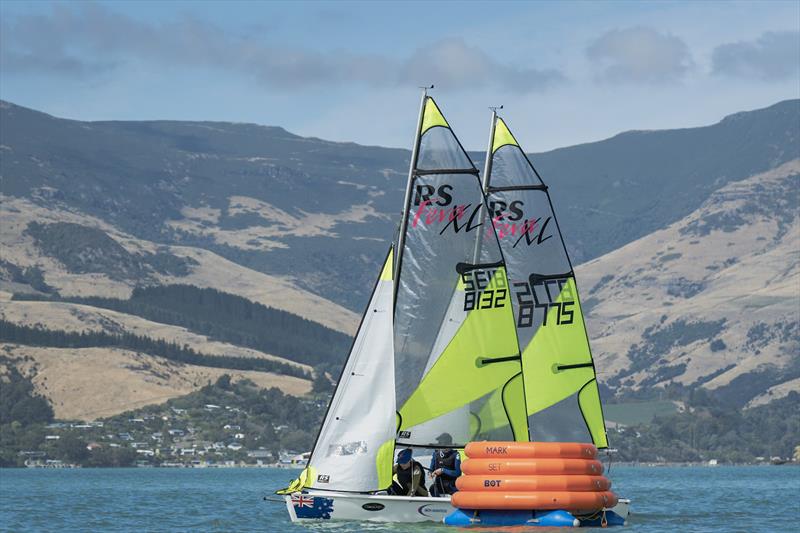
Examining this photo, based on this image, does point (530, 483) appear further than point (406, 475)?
No

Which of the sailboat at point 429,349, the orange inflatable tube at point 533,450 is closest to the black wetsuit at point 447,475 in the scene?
the sailboat at point 429,349

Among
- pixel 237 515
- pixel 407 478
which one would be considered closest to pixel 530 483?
pixel 407 478

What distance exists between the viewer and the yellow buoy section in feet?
191

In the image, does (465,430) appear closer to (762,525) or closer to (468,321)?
(468,321)

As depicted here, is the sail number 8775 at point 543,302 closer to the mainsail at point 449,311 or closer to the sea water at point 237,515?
the mainsail at point 449,311

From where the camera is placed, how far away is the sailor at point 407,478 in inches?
2566

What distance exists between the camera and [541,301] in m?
76.1

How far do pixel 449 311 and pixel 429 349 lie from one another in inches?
72.4

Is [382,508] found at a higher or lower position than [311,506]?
higher

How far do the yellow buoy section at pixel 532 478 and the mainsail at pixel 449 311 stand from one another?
692cm

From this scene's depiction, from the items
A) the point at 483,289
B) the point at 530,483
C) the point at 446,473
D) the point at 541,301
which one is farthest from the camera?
the point at 541,301

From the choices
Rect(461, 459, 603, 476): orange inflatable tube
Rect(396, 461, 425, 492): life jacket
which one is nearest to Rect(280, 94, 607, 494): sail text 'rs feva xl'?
Rect(396, 461, 425, 492): life jacket

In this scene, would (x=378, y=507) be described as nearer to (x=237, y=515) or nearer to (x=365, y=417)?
(x=365, y=417)

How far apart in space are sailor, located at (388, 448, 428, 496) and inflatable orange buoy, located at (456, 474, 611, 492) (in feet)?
17.5
